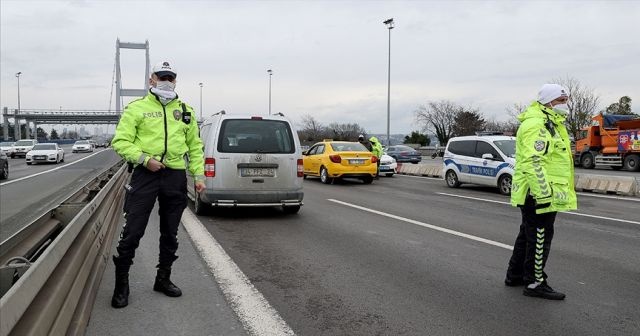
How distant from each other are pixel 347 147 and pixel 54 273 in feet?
49.2

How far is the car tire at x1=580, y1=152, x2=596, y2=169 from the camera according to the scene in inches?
1136

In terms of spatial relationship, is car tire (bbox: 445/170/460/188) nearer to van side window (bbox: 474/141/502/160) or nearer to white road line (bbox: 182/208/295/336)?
van side window (bbox: 474/141/502/160)

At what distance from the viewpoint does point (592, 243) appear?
23.9 feet

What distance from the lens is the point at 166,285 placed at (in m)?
4.66

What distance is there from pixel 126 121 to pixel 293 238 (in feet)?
12.2

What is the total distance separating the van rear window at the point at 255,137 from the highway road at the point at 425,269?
1.24m

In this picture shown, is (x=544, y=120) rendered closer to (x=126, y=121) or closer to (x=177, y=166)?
(x=177, y=166)

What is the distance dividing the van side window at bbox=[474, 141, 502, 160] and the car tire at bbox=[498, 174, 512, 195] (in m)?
0.55

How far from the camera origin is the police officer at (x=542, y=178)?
4578mm

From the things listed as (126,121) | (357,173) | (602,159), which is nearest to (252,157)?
(126,121)

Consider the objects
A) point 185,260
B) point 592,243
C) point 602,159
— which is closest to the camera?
point 185,260

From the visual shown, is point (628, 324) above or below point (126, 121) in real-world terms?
below

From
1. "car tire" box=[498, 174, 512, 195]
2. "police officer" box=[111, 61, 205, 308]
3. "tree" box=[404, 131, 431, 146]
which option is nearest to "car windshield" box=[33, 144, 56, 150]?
"car tire" box=[498, 174, 512, 195]

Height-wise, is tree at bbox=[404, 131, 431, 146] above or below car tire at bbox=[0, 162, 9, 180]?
above
